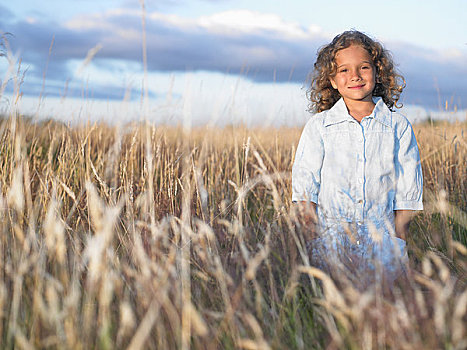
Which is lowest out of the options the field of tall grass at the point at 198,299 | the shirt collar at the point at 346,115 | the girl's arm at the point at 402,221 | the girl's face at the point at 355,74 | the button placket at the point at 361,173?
the field of tall grass at the point at 198,299

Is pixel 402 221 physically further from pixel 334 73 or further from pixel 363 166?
pixel 334 73

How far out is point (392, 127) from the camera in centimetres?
207

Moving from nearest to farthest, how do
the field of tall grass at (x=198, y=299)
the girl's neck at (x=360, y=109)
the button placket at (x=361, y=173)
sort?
the field of tall grass at (x=198, y=299) → the button placket at (x=361, y=173) → the girl's neck at (x=360, y=109)

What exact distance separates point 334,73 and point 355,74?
0.52ft

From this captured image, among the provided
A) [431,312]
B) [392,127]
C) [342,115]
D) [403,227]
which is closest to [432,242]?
[403,227]

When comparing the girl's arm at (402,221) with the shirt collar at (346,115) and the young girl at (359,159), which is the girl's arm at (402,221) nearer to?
the young girl at (359,159)

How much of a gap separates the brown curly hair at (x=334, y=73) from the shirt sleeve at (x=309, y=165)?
0.33 m

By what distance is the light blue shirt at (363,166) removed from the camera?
201 centimetres

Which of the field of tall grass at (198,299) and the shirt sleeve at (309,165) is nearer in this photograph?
the field of tall grass at (198,299)

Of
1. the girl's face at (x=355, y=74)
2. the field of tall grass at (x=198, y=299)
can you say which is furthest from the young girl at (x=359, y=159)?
the field of tall grass at (x=198, y=299)

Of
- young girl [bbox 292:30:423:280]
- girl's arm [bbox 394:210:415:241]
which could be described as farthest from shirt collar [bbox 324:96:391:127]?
girl's arm [bbox 394:210:415:241]

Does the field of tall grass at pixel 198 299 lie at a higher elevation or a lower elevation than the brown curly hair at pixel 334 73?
lower

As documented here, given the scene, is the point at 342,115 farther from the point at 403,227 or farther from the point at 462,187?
the point at 462,187

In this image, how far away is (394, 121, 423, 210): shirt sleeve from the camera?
2.03 metres
